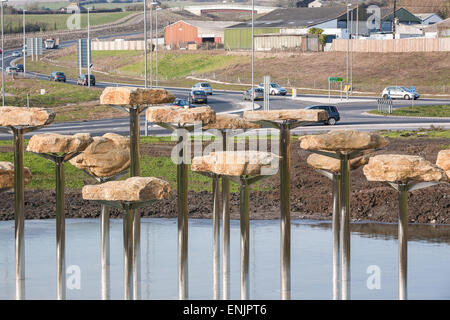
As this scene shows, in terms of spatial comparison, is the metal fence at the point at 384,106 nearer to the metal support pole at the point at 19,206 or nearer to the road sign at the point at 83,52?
the road sign at the point at 83,52

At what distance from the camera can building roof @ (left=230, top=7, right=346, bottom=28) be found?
159125mm

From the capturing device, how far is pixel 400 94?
10600 centimetres

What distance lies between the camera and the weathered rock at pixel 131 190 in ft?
81.5

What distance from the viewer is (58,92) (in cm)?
10844

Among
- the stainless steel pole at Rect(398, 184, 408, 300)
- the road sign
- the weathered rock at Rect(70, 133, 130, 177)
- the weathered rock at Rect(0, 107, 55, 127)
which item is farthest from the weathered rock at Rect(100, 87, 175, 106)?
the road sign

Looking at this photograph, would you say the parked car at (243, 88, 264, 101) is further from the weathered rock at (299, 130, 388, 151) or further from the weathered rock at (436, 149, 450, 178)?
the weathered rock at (299, 130, 388, 151)

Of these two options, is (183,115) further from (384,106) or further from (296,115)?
(384,106)

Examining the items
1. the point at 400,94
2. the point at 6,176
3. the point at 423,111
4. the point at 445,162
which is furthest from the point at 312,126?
the point at 6,176

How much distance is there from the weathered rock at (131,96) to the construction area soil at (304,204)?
56.1 ft

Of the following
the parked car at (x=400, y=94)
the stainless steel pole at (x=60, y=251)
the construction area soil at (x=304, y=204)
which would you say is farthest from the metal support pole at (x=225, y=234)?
the parked car at (x=400, y=94)

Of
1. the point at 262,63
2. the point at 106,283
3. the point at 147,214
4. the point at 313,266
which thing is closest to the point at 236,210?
the point at 147,214

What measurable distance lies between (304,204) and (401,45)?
97.1 m

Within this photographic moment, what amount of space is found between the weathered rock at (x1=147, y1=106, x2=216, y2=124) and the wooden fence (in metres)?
114

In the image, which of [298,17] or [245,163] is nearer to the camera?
[245,163]
